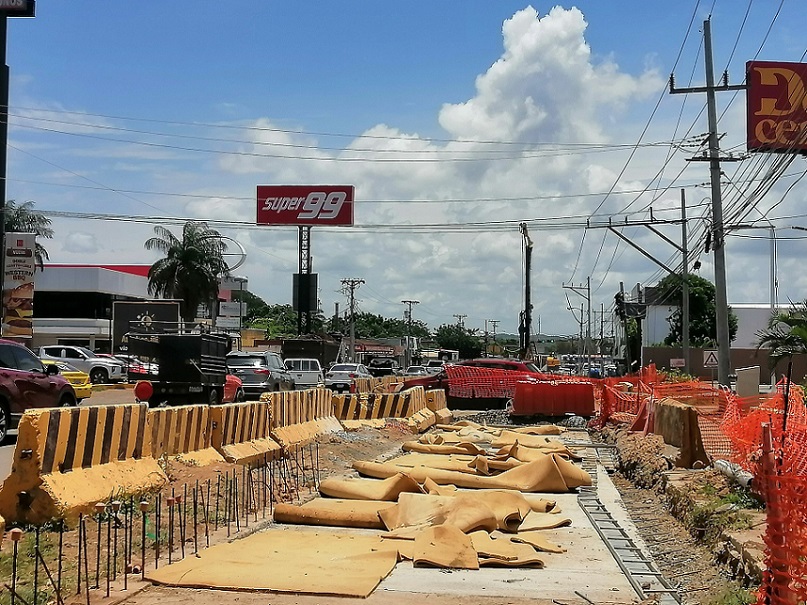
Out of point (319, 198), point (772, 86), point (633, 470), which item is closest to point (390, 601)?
point (633, 470)

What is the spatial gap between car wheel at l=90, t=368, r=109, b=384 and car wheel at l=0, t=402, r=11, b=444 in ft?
84.2

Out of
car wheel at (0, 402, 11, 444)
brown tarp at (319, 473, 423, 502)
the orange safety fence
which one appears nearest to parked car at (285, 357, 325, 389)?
car wheel at (0, 402, 11, 444)

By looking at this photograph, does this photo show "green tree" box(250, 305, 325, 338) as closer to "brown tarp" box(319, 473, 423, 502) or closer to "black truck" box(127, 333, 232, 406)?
"black truck" box(127, 333, 232, 406)

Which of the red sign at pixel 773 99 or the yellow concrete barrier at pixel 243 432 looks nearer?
→ the yellow concrete barrier at pixel 243 432

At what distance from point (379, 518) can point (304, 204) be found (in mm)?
61434

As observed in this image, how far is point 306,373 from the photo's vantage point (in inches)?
1674

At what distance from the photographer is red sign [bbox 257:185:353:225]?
231 ft

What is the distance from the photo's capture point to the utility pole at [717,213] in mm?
28453

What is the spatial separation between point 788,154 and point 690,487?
8352 millimetres

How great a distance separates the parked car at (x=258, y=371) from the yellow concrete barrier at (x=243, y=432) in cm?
1418

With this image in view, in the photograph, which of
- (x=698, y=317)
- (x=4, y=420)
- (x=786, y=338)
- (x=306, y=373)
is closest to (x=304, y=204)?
(x=306, y=373)

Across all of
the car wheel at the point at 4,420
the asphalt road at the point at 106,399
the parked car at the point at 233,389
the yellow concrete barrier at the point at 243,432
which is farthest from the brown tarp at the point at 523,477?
the parked car at the point at 233,389

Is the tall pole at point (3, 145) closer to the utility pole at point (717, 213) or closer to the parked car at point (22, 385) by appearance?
the parked car at point (22, 385)

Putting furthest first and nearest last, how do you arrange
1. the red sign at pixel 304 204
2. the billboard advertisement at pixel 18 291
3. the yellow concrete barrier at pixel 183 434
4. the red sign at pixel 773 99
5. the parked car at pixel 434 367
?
the red sign at pixel 304 204 → the parked car at pixel 434 367 → the billboard advertisement at pixel 18 291 → the red sign at pixel 773 99 → the yellow concrete barrier at pixel 183 434
